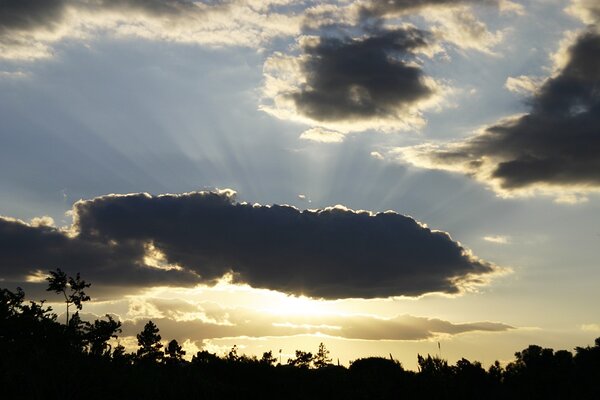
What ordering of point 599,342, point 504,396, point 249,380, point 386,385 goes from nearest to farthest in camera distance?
point 504,396 → point 386,385 → point 249,380 → point 599,342

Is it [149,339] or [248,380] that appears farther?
→ [149,339]

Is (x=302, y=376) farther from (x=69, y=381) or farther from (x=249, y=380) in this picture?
(x=69, y=381)

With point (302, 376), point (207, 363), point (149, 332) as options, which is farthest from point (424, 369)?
point (149, 332)

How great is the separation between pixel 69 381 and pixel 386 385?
55.1 ft

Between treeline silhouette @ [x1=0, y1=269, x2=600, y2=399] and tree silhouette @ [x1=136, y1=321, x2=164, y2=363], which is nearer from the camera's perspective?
treeline silhouette @ [x1=0, y1=269, x2=600, y2=399]

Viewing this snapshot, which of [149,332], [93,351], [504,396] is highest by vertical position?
[149,332]

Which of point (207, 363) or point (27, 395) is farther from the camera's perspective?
point (207, 363)

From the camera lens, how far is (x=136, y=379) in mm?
29531

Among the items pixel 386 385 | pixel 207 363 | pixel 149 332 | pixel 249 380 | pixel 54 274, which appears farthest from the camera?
pixel 149 332

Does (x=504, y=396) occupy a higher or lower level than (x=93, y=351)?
lower

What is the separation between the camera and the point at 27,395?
27984 mm

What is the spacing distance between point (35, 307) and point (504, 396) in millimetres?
82572

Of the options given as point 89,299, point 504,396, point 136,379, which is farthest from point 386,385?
point 89,299

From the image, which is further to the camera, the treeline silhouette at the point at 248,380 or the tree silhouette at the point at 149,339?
the tree silhouette at the point at 149,339
